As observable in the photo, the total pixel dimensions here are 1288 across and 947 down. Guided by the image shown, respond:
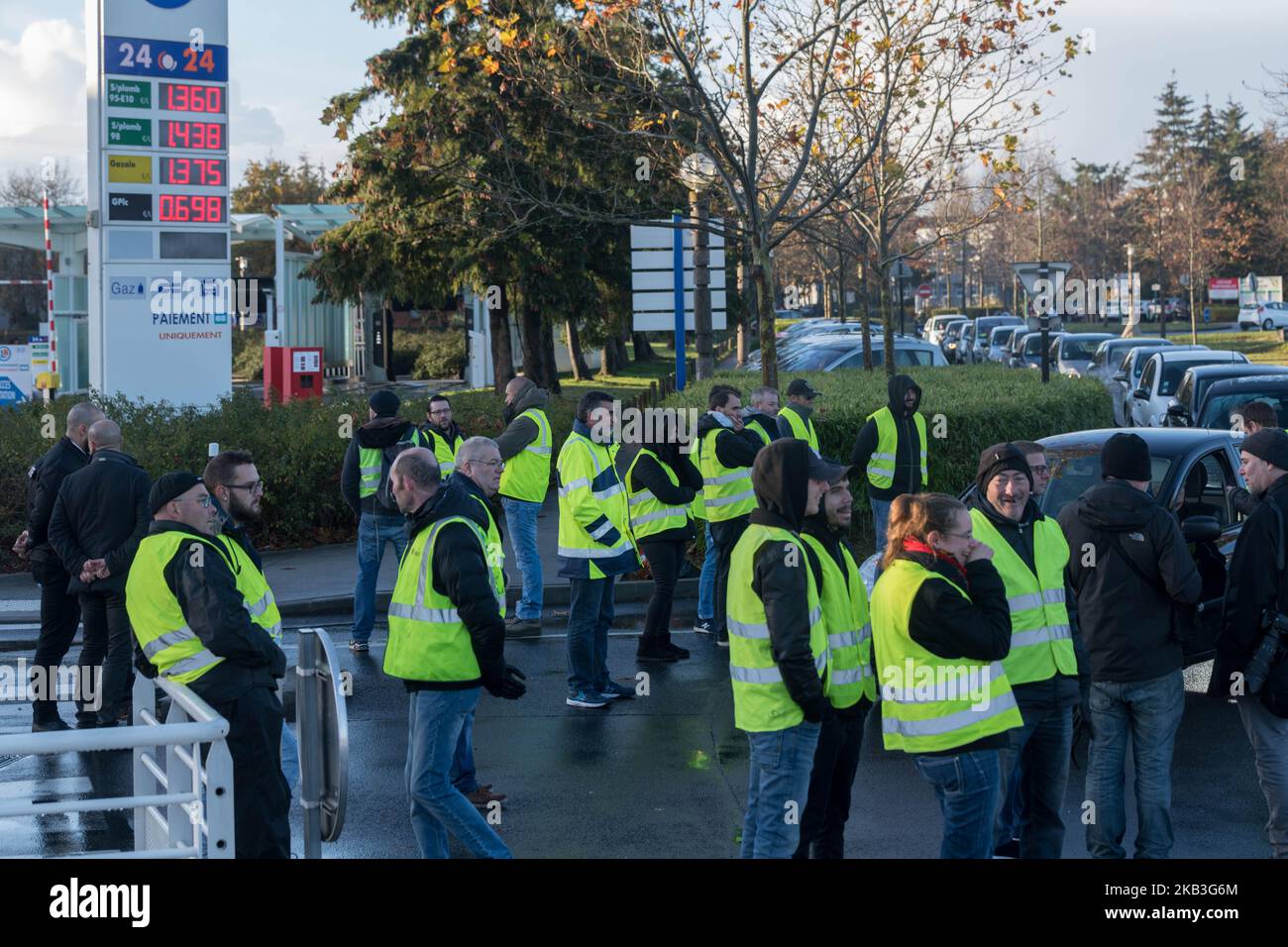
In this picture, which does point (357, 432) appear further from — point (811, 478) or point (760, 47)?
point (760, 47)

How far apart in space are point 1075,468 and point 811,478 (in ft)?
15.6

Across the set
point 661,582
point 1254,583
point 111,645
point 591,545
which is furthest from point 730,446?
point 1254,583

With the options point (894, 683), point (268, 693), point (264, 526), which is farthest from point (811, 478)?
point (264, 526)

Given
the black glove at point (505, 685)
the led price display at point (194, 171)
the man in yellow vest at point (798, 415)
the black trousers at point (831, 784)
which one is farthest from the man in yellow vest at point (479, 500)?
the led price display at point (194, 171)

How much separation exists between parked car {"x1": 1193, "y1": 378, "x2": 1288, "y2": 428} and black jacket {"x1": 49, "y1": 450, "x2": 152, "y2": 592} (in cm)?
1166

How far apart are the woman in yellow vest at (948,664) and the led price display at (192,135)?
15510 mm

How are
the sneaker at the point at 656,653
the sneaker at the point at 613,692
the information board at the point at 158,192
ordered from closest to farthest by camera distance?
the sneaker at the point at 613,692, the sneaker at the point at 656,653, the information board at the point at 158,192

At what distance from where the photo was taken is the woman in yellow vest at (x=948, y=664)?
207 inches

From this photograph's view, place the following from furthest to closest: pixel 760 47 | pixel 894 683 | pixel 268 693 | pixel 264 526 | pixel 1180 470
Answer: pixel 760 47 → pixel 264 526 → pixel 1180 470 → pixel 268 693 → pixel 894 683

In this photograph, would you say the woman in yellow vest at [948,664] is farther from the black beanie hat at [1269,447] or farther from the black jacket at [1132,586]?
the black beanie hat at [1269,447]

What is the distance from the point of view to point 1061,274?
20250mm

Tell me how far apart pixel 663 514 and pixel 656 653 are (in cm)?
106

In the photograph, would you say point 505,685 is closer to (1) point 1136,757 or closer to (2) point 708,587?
(1) point 1136,757

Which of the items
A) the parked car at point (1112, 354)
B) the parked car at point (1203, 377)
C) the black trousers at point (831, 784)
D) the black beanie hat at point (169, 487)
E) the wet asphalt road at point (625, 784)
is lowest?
the wet asphalt road at point (625, 784)
